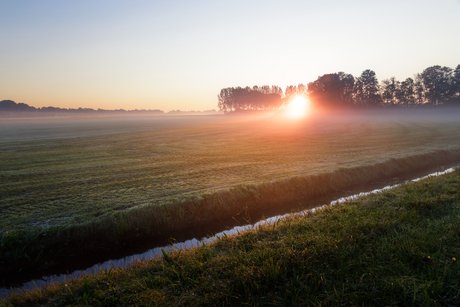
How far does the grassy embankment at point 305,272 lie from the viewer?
461cm

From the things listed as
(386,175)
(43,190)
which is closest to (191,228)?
(43,190)

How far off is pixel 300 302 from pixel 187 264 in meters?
2.83

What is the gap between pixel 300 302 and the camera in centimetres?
456

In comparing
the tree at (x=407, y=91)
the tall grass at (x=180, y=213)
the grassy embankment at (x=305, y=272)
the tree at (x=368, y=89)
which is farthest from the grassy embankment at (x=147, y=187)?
the tree at (x=407, y=91)

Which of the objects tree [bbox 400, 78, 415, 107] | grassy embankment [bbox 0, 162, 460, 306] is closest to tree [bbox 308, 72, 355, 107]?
tree [bbox 400, 78, 415, 107]

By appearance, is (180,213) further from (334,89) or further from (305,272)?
(334,89)

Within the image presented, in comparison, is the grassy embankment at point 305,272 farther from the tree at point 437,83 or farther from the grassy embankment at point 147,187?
the tree at point 437,83

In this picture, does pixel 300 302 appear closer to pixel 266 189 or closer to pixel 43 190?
pixel 266 189

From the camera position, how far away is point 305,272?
532 cm

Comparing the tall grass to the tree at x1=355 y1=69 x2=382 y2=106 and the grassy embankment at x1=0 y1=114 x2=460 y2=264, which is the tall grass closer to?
the grassy embankment at x1=0 y1=114 x2=460 y2=264

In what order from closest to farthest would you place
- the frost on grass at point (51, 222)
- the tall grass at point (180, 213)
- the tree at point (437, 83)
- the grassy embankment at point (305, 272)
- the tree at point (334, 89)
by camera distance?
the grassy embankment at point (305, 272), the tall grass at point (180, 213), the frost on grass at point (51, 222), the tree at point (437, 83), the tree at point (334, 89)

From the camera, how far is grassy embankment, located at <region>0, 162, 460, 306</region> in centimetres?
461

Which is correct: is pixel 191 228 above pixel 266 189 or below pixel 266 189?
below

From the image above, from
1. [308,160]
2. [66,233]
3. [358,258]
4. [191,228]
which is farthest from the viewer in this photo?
[308,160]
